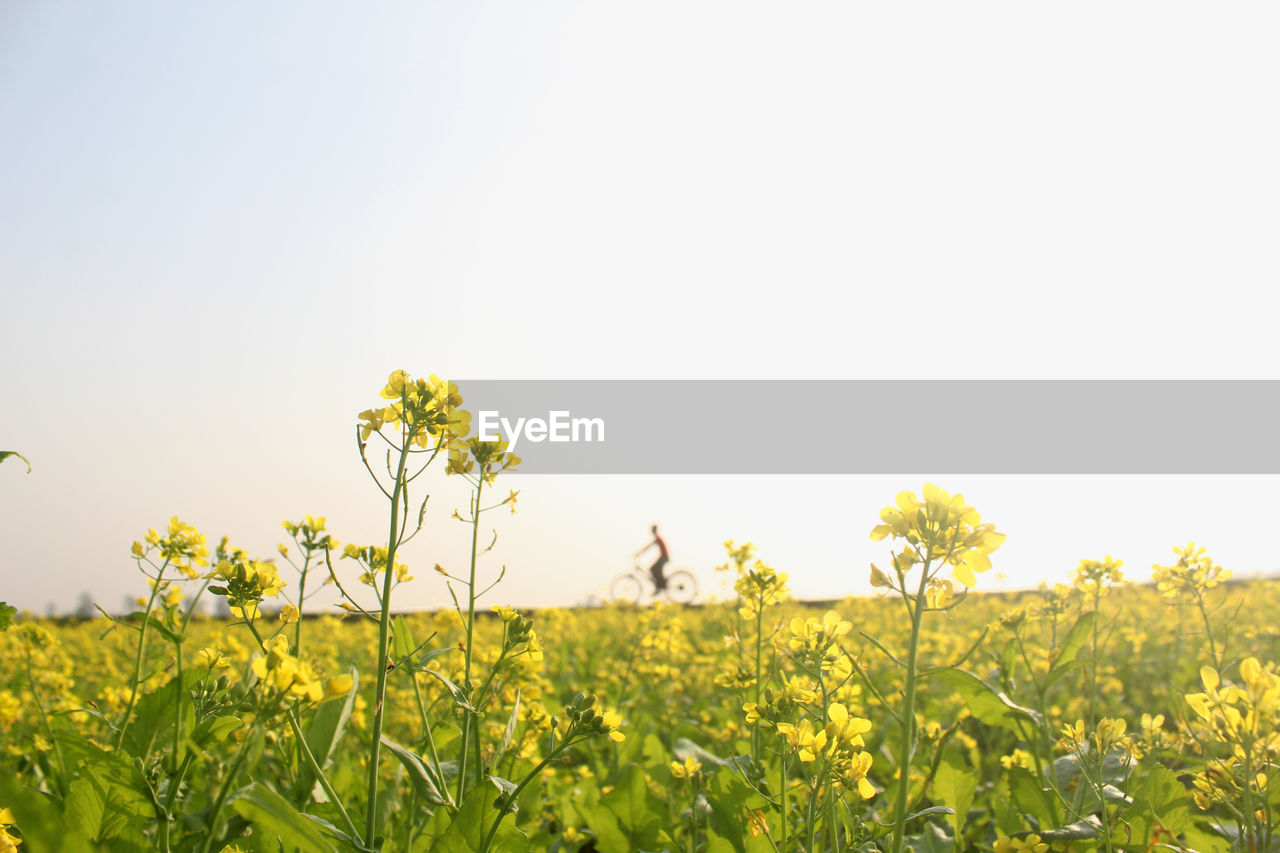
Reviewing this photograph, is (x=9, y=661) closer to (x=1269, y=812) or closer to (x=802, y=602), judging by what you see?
(x=1269, y=812)

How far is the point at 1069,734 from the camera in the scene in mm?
1939

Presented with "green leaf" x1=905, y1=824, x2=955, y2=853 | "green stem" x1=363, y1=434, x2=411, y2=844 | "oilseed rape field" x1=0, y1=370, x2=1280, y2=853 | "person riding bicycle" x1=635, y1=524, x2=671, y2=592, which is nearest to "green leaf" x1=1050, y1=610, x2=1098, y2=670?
"oilseed rape field" x1=0, y1=370, x2=1280, y2=853

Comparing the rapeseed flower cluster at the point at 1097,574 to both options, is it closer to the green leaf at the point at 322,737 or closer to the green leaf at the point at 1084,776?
the green leaf at the point at 1084,776

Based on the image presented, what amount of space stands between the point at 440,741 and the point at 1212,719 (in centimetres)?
190

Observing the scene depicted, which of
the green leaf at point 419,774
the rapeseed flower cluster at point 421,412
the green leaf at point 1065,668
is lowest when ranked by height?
the green leaf at point 419,774

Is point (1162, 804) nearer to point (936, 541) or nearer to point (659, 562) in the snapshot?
point (936, 541)

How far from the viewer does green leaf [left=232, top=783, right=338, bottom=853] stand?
113 centimetres

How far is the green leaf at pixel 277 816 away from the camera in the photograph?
3.71 feet

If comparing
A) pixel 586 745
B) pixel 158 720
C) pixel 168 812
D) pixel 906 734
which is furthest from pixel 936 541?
pixel 586 745

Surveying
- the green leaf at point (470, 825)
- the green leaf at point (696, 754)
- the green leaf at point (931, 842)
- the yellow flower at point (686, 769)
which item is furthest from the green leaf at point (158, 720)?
the green leaf at point (931, 842)

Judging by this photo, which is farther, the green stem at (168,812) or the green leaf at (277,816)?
the green stem at (168,812)

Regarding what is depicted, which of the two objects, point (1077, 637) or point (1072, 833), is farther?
point (1077, 637)

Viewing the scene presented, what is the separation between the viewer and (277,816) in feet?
3.77

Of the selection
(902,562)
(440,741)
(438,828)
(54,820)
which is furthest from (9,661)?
(902,562)
